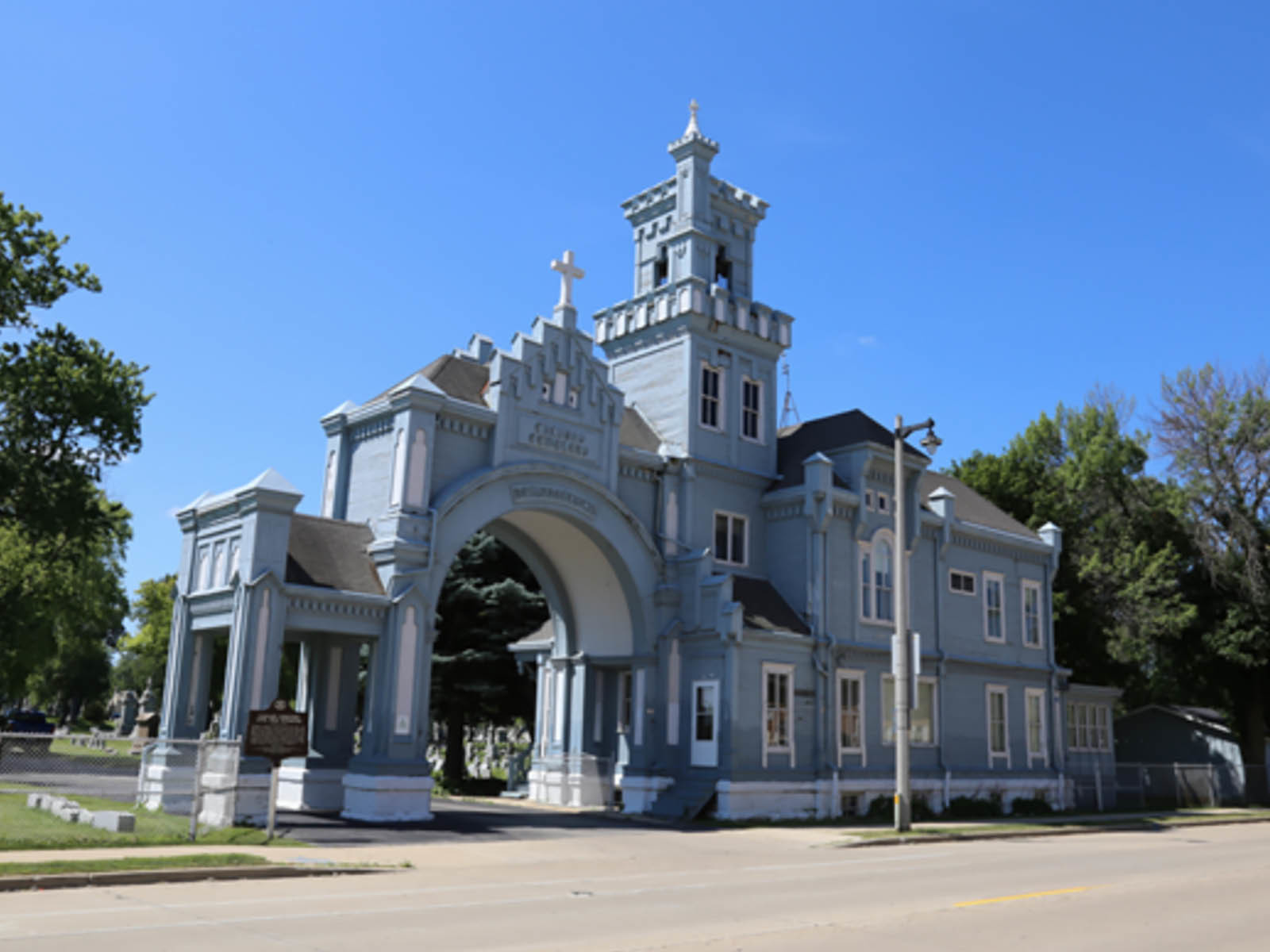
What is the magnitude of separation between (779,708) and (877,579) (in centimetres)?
541

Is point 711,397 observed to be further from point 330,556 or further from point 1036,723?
point 1036,723

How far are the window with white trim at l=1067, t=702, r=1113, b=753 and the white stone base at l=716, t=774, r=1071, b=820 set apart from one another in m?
4.81

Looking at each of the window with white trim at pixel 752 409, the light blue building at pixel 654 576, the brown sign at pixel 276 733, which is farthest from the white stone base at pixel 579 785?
the brown sign at pixel 276 733

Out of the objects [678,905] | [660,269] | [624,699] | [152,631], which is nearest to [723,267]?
[660,269]

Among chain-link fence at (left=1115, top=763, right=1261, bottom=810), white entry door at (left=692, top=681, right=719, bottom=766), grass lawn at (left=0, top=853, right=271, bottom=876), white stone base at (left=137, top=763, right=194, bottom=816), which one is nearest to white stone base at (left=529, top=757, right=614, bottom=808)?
white entry door at (left=692, top=681, right=719, bottom=766)

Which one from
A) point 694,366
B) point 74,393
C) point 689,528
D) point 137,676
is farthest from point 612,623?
point 137,676

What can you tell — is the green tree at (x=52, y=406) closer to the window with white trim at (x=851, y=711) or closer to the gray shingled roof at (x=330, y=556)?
the gray shingled roof at (x=330, y=556)

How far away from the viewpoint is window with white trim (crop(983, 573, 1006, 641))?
3541 cm

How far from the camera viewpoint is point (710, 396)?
31406 millimetres

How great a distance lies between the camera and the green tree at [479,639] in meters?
37.0

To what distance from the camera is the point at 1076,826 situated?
29.4 meters

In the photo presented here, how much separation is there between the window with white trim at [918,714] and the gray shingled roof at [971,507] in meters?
5.77

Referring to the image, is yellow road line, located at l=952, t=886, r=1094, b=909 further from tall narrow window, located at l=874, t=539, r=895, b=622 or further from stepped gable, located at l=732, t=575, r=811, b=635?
tall narrow window, located at l=874, t=539, r=895, b=622

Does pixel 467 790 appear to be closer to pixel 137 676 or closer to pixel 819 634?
pixel 819 634
